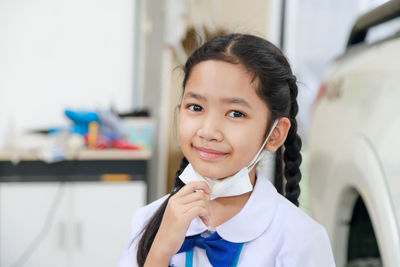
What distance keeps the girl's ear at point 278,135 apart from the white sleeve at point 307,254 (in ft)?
0.58

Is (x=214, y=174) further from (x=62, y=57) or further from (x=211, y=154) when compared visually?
(x=62, y=57)

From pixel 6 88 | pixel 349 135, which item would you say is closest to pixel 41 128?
pixel 6 88

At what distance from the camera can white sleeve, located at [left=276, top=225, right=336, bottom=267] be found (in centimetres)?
72

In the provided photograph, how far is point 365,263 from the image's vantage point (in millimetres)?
1371

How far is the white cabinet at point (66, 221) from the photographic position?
222 centimetres

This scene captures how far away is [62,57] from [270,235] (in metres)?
2.50

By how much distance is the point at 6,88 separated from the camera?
282 centimetres

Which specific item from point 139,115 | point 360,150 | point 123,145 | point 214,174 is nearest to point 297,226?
point 214,174

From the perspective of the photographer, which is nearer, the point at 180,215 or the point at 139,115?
the point at 180,215

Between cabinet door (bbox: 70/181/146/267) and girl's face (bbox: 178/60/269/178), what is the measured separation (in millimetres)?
1611

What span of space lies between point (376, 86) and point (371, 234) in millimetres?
606

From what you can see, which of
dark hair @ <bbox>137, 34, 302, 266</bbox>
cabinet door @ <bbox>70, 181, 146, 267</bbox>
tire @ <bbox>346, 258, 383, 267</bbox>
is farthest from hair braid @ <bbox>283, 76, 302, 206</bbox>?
cabinet door @ <bbox>70, 181, 146, 267</bbox>

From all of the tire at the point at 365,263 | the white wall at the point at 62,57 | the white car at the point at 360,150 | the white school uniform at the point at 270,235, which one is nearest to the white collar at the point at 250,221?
the white school uniform at the point at 270,235

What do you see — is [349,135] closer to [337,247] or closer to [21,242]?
[337,247]
